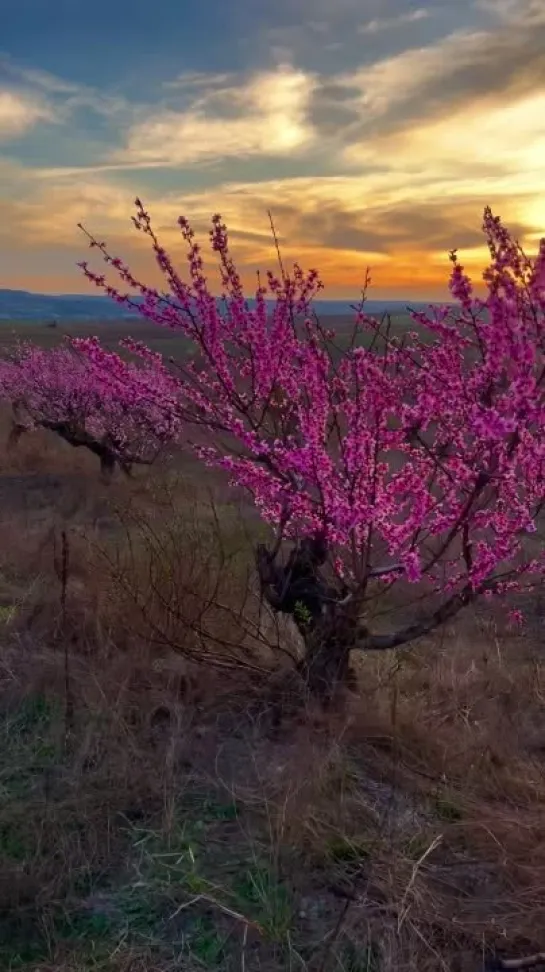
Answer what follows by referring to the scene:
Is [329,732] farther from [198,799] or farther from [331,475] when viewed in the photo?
[331,475]

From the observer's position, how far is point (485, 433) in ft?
11.5

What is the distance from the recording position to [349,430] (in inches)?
179

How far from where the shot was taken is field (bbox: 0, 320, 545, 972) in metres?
3.18

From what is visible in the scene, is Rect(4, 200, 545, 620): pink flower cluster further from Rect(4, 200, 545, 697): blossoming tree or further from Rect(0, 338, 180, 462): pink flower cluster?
Rect(0, 338, 180, 462): pink flower cluster

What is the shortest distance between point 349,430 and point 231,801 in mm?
1939

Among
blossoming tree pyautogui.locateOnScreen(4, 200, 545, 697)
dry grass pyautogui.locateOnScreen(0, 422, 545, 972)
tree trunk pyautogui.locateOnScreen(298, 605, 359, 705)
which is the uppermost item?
blossoming tree pyautogui.locateOnScreen(4, 200, 545, 697)

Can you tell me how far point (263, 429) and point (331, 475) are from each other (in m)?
0.82

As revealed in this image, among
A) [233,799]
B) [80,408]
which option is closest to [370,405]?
[233,799]

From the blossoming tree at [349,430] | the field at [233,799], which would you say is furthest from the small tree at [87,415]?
the blossoming tree at [349,430]

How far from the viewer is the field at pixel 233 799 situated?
10.4 feet

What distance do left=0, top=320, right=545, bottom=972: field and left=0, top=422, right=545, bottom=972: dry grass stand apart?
0.01 m

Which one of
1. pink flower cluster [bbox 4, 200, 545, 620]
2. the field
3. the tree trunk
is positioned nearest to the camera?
the field

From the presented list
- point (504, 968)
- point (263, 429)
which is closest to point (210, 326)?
point (263, 429)

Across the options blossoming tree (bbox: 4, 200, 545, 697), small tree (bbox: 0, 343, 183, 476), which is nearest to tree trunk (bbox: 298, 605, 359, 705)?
blossoming tree (bbox: 4, 200, 545, 697)
